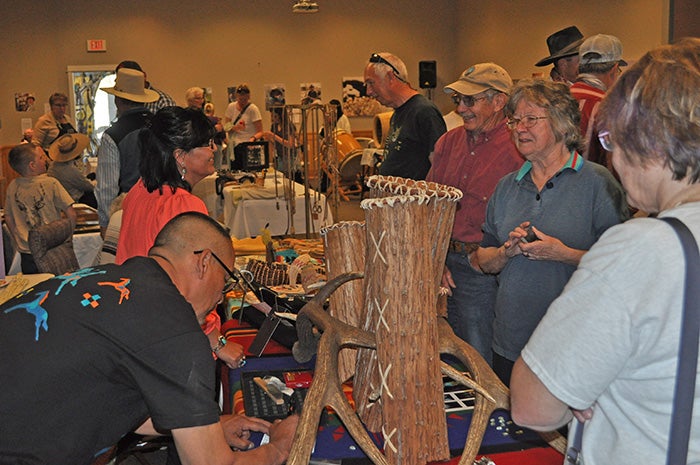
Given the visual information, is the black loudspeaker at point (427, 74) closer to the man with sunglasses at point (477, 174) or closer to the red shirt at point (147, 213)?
the man with sunglasses at point (477, 174)

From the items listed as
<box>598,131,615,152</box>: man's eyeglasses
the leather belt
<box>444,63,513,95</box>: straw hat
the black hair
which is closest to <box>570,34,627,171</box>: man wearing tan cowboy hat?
<box>444,63,513,95</box>: straw hat

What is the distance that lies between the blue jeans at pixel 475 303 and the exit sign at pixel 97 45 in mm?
11430

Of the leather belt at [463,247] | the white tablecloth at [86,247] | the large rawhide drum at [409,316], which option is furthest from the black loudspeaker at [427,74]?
the large rawhide drum at [409,316]

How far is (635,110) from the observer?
3.34 feet

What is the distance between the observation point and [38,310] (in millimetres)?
1499

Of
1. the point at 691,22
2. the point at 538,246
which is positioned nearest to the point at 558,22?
→ the point at 691,22

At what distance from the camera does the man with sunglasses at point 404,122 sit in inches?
153

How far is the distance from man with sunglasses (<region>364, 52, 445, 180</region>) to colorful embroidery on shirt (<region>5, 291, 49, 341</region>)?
256 centimetres

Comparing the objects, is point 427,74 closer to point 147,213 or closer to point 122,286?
point 147,213

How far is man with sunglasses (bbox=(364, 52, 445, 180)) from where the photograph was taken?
153 inches

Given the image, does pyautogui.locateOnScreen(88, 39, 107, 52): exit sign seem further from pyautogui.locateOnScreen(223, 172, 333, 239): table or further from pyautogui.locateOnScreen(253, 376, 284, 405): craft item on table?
pyautogui.locateOnScreen(253, 376, 284, 405): craft item on table

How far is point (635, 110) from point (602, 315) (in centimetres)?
29

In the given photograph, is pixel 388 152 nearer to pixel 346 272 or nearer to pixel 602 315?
pixel 346 272

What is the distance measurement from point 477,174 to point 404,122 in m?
0.95
